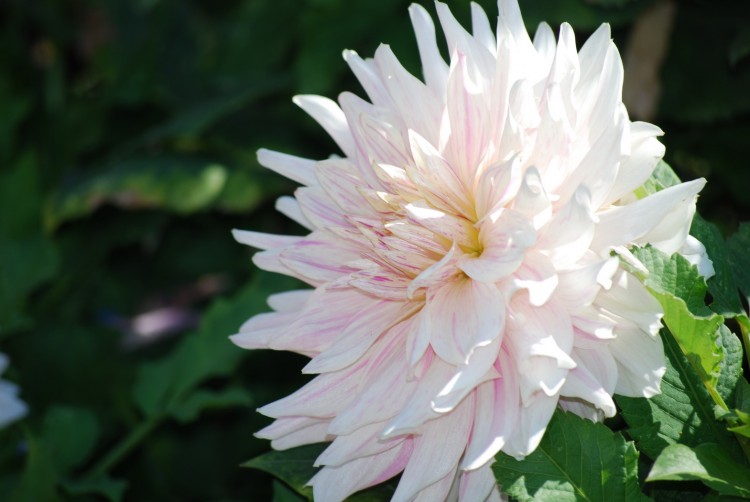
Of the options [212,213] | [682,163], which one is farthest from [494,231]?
[212,213]

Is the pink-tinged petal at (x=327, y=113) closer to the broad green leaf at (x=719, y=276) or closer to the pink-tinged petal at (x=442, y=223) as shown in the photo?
the pink-tinged petal at (x=442, y=223)

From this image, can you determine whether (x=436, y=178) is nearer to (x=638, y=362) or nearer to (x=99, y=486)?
(x=638, y=362)

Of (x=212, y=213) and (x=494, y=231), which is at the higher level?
(x=494, y=231)

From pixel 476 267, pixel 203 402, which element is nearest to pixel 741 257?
pixel 476 267

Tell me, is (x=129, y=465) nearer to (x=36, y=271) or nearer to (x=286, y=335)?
(x=36, y=271)

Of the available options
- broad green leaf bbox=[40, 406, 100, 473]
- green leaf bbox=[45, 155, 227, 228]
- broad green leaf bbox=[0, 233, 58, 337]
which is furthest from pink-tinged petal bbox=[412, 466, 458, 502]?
green leaf bbox=[45, 155, 227, 228]

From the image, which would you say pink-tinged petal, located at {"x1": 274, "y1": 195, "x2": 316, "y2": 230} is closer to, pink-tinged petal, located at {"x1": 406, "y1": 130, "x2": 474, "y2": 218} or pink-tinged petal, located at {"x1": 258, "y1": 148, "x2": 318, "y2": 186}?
pink-tinged petal, located at {"x1": 258, "y1": 148, "x2": 318, "y2": 186}
